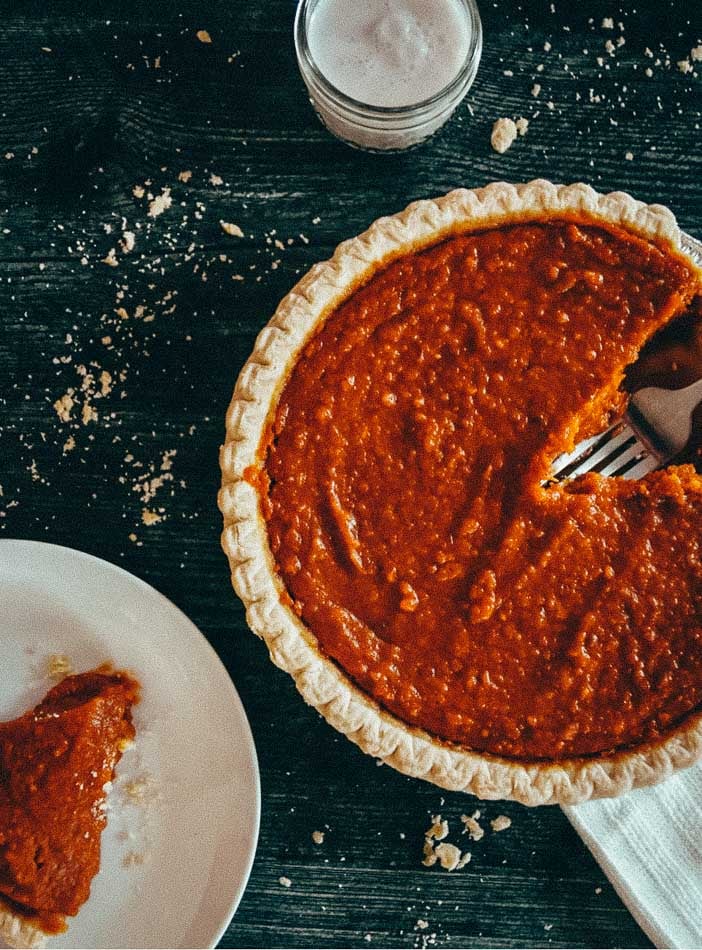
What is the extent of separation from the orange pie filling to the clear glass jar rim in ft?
1.16

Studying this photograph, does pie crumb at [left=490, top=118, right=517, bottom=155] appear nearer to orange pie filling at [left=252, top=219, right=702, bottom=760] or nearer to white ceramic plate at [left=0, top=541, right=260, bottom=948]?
orange pie filling at [left=252, top=219, right=702, bottom=760]

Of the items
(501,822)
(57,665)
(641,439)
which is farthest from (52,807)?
(641,439)

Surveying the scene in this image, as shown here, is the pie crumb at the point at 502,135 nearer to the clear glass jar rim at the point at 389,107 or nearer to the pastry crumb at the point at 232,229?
the clear glass jar rim at the point at 389,107

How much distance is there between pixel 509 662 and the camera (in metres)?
1.94

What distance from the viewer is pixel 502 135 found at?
230 cm

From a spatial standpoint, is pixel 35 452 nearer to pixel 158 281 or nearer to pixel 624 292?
pixel 158 281

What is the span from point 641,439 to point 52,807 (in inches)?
62.6

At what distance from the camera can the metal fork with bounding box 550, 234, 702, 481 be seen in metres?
2.06

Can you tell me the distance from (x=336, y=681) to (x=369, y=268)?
0.88 metres

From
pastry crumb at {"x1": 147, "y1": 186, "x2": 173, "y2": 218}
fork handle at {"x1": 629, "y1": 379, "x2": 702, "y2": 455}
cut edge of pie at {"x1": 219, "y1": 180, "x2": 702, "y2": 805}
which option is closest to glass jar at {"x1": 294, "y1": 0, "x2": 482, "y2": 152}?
cut edge of pie at {"x1": 219, "y1": 180, "x2": 702, "y2": 805}

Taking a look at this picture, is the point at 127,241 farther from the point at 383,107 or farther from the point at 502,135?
the point at 502,135

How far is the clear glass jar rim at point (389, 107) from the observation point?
6.77ft

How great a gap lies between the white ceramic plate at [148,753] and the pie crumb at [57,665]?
0.01 meters

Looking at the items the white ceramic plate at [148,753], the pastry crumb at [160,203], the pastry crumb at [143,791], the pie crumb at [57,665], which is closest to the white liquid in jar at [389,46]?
the pastry crumb at [160,203]
